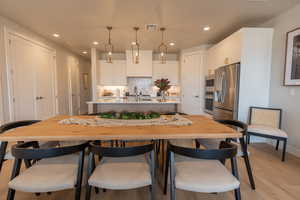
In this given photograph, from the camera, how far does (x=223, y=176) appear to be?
1216mm

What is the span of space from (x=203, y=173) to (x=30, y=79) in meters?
4.37

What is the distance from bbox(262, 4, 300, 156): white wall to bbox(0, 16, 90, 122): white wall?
5.34 meters

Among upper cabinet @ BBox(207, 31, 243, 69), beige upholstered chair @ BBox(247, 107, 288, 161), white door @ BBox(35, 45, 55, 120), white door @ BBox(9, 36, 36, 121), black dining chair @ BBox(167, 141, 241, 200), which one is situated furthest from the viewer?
white door @ BBox(35, 45, 55, 120)

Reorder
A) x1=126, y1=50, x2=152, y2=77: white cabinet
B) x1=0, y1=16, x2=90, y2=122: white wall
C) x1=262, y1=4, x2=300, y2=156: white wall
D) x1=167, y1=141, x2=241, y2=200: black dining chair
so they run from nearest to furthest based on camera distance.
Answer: x1=167, y1=141, x2=241, y2=200: black dining chair → x1=262, y1=4, x2=300, y2=156: white wall → x1=0, y1=16, x2=90, y2=122: white wall → x1=126, y1=50, x2=152, y2=77: white cabinet

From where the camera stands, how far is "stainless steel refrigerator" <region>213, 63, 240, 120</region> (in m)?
3.16

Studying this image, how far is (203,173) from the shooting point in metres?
1.26

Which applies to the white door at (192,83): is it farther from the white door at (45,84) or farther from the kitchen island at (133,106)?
Answer: the white door at (45,84)

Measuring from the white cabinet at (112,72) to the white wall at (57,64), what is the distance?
1.21 meters

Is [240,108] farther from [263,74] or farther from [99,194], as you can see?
[99,194]

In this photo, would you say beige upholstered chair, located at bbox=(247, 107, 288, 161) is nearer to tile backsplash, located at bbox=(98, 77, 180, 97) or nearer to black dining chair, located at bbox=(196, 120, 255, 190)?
black dining chair, located at bbox=(196, 120, 255, 190)

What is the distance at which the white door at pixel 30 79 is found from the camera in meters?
3.30

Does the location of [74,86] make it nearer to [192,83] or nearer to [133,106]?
[133,106]

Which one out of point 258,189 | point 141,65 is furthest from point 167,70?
point 258,189

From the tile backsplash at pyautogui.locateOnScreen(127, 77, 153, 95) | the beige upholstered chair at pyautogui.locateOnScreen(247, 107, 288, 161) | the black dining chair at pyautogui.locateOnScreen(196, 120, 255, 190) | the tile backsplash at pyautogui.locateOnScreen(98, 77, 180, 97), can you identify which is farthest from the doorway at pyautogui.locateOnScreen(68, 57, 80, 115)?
the beige upholstered chair at pyautogui.locateOnScreen(247, 107, 288, 161)
